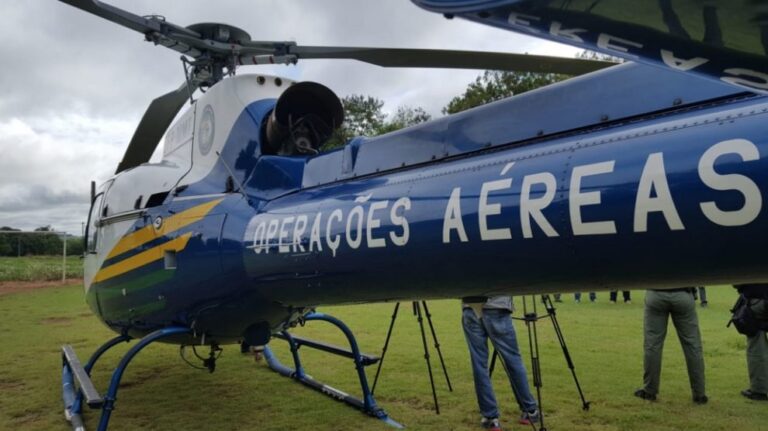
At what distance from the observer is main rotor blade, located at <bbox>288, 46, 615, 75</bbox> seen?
16.3ft

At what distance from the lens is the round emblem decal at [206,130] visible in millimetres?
5934

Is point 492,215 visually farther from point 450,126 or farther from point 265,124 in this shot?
point 265,124

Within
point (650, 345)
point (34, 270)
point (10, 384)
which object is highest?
point (34, 270)

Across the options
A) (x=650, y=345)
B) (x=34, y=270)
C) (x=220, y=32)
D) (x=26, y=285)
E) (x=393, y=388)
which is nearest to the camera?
(x=220, y=32)

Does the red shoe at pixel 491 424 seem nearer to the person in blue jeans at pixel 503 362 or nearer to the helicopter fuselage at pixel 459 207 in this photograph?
the person in blue jeans at pixel 503 362

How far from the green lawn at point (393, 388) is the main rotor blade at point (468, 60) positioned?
3758 mm

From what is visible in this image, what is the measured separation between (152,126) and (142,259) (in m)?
2.31

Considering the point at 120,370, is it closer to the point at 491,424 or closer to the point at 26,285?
the point at 491,424

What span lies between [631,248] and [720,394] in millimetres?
5931

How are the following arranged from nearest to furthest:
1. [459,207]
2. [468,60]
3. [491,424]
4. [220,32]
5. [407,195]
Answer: [459,207] < [407,195] < [468,60] < [491,424] < [220,32]

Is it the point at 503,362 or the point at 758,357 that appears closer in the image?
the point at 503,362

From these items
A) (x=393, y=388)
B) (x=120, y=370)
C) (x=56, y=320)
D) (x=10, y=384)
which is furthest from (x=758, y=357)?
(x=56, y=320)

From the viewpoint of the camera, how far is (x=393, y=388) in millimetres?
7645

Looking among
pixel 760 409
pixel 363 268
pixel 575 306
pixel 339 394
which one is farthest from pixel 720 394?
pixel 575 306
